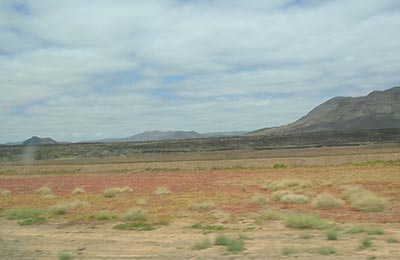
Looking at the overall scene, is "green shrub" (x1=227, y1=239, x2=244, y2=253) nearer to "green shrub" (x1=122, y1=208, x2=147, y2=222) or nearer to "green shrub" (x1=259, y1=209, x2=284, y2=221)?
"green shrub" (x1=259, y1=209, x2=284, y2=221)

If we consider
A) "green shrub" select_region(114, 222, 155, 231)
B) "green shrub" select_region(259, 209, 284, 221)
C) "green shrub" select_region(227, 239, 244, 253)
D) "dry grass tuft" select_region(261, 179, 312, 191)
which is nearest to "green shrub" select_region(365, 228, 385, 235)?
"green shrub" select_region(227, 239, 244, 253)

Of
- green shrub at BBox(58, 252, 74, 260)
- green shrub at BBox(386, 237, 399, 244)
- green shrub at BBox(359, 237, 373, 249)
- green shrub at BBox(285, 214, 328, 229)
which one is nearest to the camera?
green shrub at BBox(359, 237, 373, 249)

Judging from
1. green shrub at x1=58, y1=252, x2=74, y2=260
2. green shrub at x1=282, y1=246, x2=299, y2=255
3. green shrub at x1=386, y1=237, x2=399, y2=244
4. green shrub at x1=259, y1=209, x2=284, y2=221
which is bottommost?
green shrub at x1=259, y1=209, x2=284, y2=221

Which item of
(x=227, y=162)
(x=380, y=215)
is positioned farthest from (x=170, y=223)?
(x=227, y=162)

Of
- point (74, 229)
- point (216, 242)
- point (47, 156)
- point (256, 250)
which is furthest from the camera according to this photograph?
point (47, 156)

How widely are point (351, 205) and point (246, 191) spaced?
10.4 metres

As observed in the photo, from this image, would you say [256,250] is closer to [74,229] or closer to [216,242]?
[216,242]

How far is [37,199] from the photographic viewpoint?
30609mm

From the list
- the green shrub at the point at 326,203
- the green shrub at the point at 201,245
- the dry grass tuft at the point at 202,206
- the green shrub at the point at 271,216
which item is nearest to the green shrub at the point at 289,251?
the green shrub at the point at 201,245

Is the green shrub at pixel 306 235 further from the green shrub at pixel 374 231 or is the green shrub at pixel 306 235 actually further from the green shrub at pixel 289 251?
→ the green shrub at pixel 289 251

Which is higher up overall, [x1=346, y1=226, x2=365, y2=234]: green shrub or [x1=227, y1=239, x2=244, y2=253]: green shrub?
[x1=227, y1=239, x2=244, y2=253]: green shrub

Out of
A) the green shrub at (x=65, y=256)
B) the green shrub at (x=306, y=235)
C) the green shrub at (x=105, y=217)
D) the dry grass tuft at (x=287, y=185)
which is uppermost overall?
the green shrub at (x=65, y=256)

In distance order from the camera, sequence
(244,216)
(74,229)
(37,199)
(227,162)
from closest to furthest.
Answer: (74,229) < (244,216) < (37,199) < (227,162)

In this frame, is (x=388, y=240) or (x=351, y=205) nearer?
(x=388, y=240)
